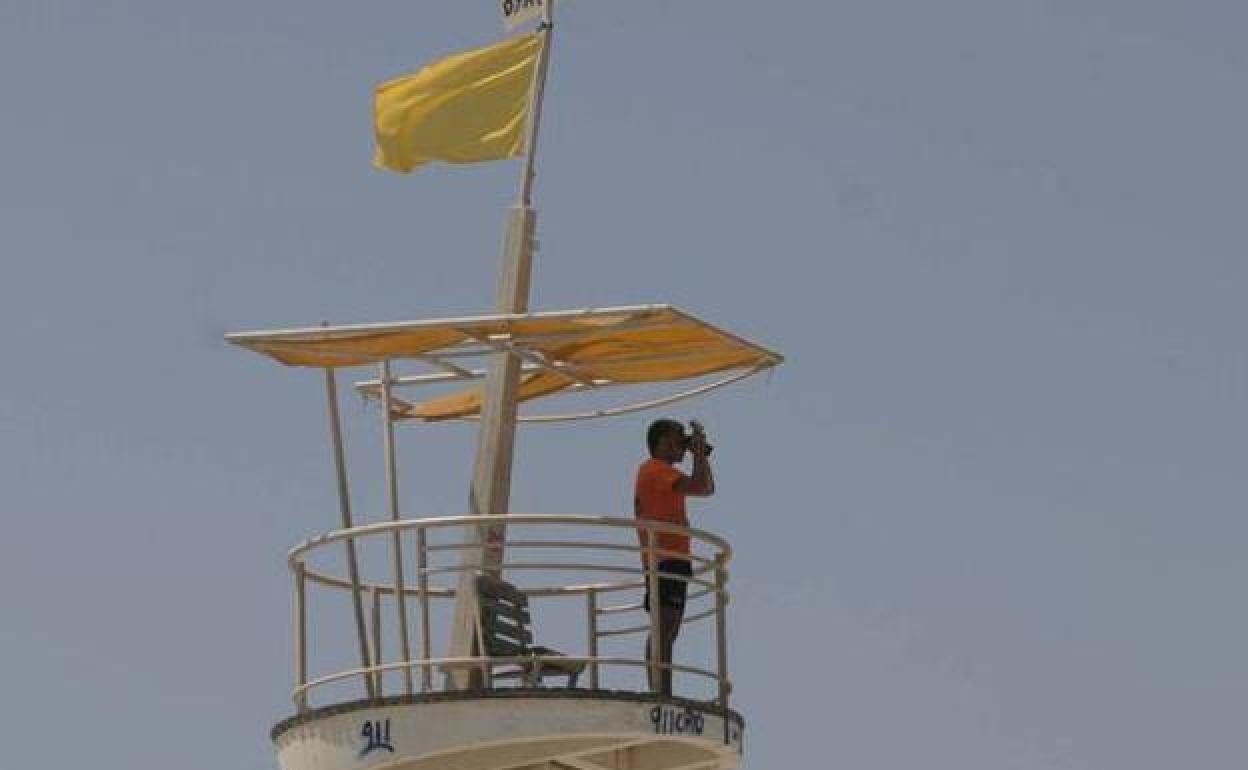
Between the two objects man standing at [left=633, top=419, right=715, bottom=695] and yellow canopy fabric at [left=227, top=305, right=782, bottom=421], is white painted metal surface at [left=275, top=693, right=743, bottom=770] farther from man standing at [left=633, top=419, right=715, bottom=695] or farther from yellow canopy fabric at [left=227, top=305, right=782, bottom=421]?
yellow canopy fabric at [left=227, top=305, right=782, bottom=421]

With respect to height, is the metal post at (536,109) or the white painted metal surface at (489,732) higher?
the metal post at (536,109)

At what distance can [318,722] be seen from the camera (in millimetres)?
29875

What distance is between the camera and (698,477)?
102ft

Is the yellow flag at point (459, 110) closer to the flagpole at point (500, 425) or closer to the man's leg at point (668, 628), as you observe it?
the flagpole at point (500, 425)

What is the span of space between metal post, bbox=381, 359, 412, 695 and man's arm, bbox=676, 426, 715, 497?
2.70m

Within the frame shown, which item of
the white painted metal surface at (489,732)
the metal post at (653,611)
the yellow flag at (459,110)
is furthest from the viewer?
the yellow flag at (459,110)

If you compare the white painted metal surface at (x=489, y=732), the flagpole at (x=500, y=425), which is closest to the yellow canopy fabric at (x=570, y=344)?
the flagpole at (x=500, y=425)

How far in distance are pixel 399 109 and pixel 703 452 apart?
493 centimetres

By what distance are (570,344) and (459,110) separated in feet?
10.7

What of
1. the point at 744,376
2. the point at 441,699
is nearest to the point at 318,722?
the point at 441,699

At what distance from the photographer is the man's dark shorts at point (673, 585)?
30641mm

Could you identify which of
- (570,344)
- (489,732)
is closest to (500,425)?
(570,344)

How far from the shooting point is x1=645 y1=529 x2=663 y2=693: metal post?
30.1 m

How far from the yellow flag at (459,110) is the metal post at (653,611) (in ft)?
16.1
